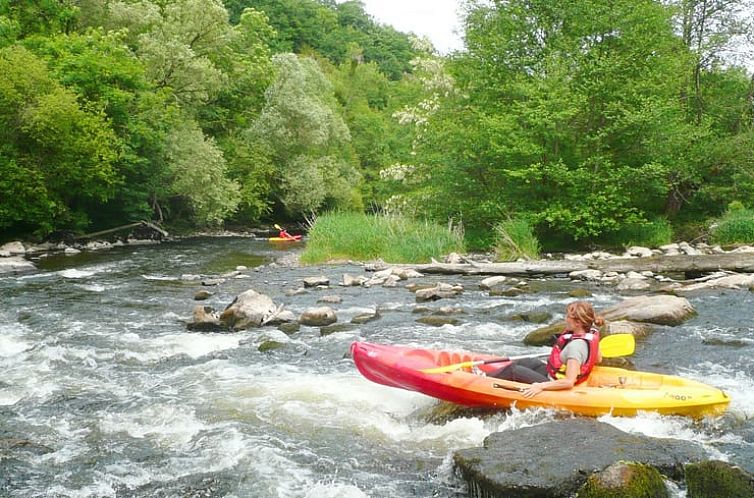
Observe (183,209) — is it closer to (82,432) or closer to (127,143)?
(127,143)

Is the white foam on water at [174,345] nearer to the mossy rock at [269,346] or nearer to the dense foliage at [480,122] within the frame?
the mossy rock at [269,346]

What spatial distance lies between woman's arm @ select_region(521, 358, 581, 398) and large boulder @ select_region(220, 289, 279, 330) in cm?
472

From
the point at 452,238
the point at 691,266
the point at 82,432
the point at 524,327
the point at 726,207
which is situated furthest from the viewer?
the point at 726,207

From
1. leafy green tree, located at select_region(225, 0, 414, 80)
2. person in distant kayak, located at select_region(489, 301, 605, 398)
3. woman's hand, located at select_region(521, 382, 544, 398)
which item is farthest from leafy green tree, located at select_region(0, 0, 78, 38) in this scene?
leafy green tree, located at select_region(225, 0, 414, 80)

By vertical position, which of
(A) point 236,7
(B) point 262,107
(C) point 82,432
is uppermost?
(A) point 236,7

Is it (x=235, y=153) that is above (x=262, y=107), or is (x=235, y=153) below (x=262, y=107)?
below

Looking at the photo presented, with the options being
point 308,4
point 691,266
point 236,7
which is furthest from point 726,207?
point 308,4

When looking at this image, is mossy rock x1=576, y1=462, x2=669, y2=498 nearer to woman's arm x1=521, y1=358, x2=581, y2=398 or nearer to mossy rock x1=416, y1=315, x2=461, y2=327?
woman's arm x1=521, y1=358, x2=581, y2=398

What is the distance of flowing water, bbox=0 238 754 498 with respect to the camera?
443 centimetres

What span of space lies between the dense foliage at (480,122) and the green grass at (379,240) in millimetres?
1495

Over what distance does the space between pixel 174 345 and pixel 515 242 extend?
9.48 m

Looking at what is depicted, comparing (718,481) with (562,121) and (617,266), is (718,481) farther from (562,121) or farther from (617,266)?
(562,121)

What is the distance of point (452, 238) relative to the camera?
15992 millimetres

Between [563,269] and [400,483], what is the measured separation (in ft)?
31.4
